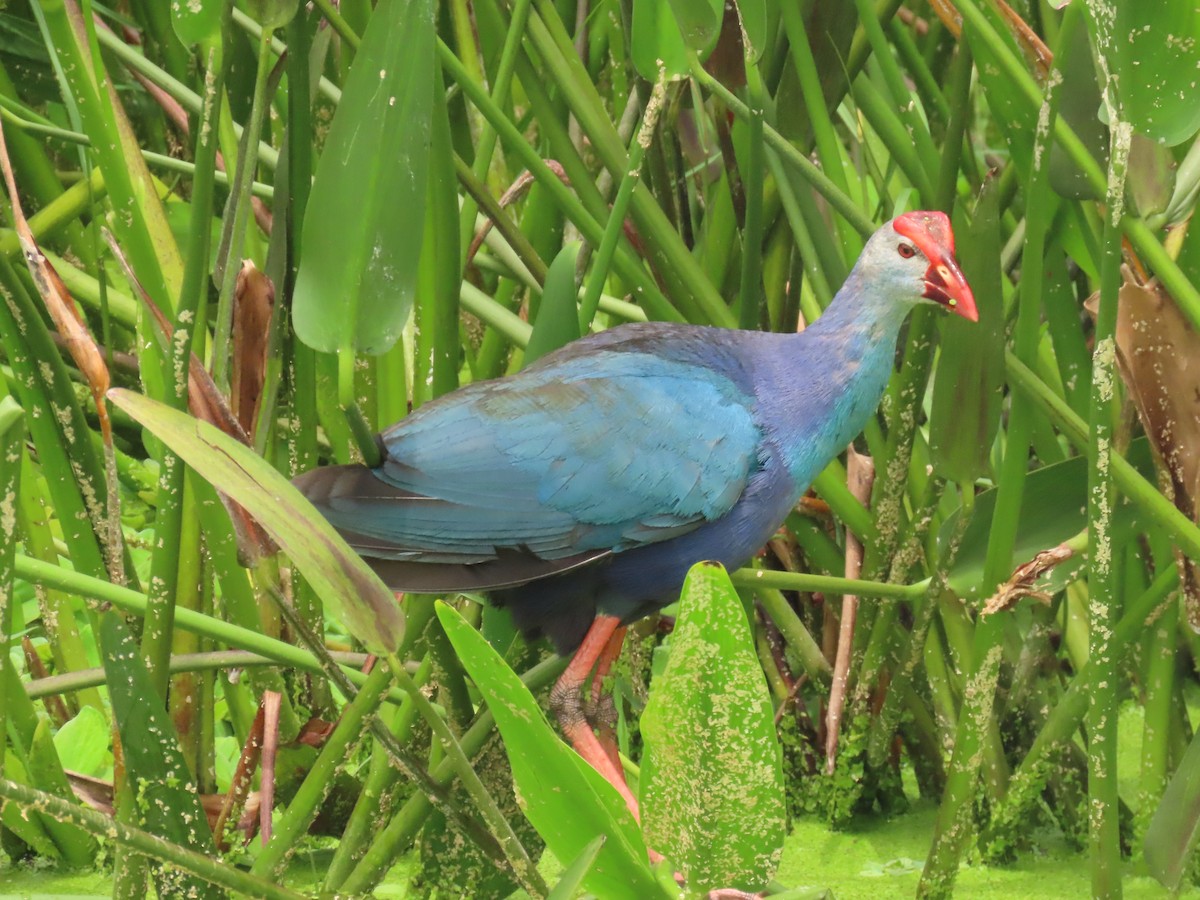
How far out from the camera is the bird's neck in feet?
3.76

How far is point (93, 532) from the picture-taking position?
1258mm

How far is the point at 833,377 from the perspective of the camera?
1.15 metres

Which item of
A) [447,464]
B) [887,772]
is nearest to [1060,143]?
[447,464]

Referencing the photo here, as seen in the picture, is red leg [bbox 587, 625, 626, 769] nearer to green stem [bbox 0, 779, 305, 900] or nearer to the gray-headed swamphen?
the gray-headed swamphen

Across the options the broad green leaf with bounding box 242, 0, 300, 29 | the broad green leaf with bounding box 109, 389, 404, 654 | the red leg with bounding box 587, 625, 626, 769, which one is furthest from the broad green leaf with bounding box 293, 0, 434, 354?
the red leg with bounding box 587, 625, 626, 769

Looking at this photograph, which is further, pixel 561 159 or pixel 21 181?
pixel 21 181

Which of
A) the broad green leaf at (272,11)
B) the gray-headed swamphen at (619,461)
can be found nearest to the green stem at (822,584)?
the gray-headed swamphen at (619,461)

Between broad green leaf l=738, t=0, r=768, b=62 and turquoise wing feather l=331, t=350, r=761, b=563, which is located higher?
broad green leaf l=738, t=0, r=768, b=62

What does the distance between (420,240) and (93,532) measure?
58cm

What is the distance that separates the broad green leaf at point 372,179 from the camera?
32.4 inches

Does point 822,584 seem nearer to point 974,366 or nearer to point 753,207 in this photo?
point 974,366

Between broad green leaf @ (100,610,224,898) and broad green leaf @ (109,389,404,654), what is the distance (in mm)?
233

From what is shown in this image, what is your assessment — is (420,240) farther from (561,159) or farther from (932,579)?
(932,579)

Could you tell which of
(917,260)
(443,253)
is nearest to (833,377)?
(917,260)
